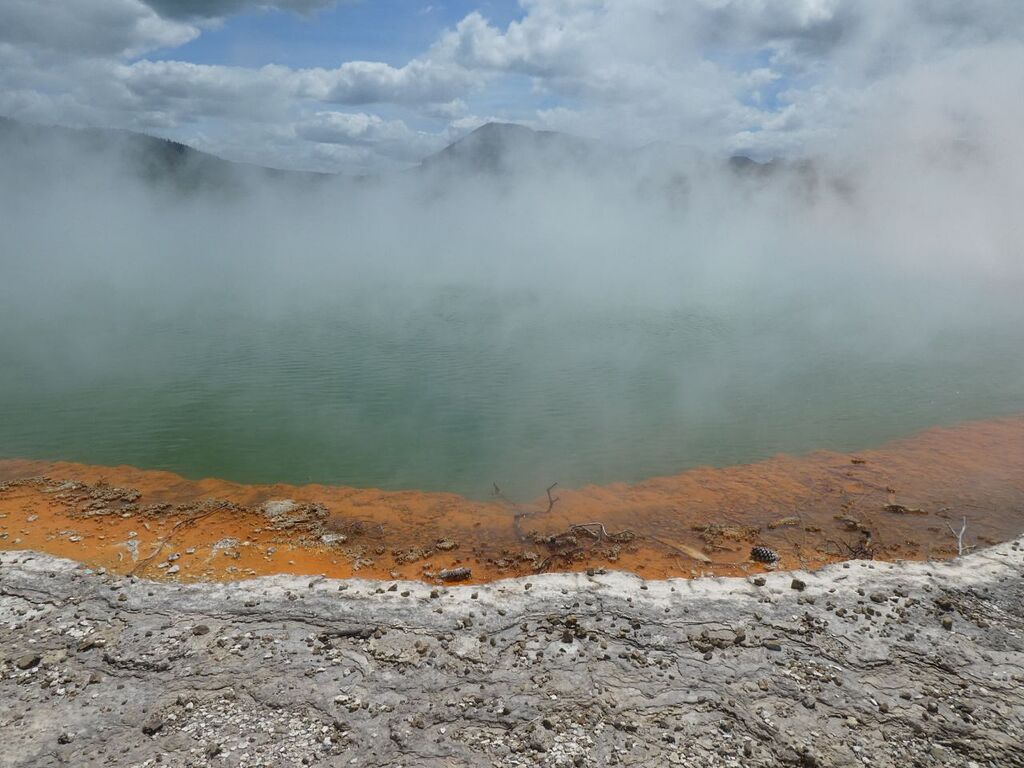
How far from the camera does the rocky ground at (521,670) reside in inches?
136

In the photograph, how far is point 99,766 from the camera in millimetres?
3328

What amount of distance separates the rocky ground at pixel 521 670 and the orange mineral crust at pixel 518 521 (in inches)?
36.7

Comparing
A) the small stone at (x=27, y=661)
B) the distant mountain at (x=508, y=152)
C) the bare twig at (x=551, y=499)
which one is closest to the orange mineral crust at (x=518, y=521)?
the bare twig at (x=551, y=499)

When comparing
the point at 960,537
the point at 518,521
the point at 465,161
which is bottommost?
the point at 518,521

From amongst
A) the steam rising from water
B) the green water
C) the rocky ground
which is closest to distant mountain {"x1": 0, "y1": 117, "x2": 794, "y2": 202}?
the steam rising from water

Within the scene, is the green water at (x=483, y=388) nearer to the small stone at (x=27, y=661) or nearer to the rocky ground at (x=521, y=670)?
the rocky ground at (x=521, y=670)

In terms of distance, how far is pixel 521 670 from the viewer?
4.01 metres

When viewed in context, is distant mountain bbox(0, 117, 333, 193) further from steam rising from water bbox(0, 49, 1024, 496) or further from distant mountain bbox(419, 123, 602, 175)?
steam rising from water bbox(0, 49, 1024, 496)

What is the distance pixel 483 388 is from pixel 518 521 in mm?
4940

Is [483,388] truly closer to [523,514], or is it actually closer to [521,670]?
[523,514]

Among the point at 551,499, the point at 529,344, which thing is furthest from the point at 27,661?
the point at 529,344

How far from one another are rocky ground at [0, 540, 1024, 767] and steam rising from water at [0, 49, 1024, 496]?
328 cm

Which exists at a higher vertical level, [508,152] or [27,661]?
[508,152]

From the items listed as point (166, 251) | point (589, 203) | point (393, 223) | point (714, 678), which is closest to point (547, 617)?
point (714, 678)
